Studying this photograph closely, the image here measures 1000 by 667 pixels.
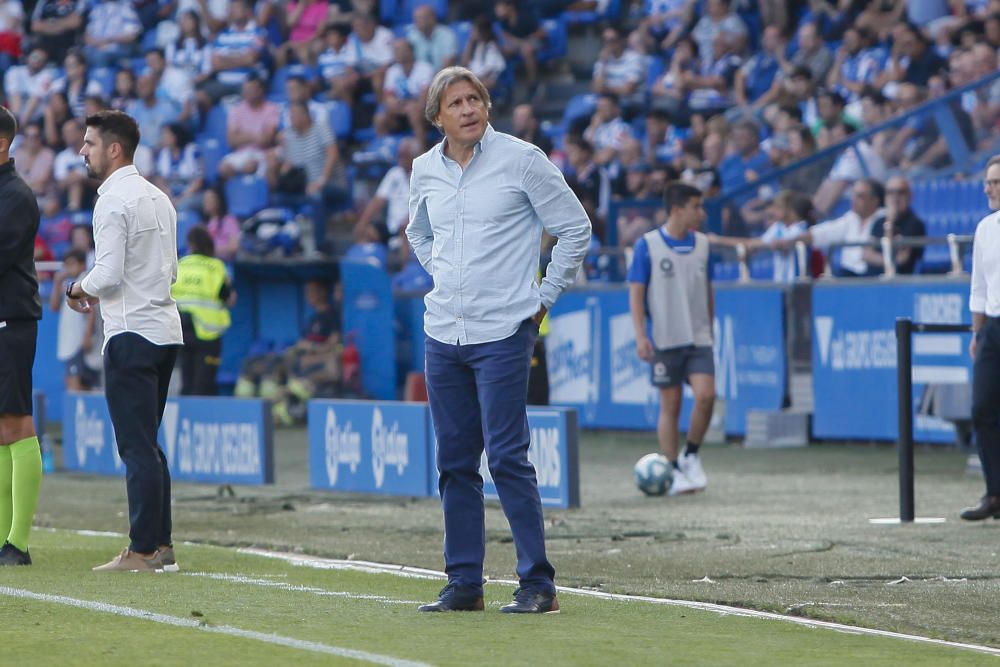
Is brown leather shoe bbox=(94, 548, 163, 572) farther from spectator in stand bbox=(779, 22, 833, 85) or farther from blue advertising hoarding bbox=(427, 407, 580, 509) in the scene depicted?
spectator in stand bbox=(779, 22, 833, 85)

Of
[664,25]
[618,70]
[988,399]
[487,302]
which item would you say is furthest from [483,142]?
[664,25]

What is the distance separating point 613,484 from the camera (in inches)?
554

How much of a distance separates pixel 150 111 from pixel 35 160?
2.06 m

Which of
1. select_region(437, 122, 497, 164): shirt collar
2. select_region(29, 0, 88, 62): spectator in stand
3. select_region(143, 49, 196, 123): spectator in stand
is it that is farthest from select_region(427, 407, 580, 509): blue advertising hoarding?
select_region(29, 0, 88, 62): spectator in stand

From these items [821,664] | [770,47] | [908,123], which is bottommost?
[821,664]

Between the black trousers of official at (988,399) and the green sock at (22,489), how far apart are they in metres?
5.38

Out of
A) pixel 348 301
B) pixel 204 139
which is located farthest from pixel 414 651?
pixel 204 139

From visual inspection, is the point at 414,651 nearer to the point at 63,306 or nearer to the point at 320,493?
the point at 320,493

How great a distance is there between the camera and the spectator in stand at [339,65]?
26.0 meters

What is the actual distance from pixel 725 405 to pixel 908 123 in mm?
3258

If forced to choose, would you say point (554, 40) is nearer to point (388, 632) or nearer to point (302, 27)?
point (302, 27)

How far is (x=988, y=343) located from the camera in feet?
35.0

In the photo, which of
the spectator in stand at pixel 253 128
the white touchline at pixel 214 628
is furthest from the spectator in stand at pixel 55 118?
the white touchline at pixel 214 628

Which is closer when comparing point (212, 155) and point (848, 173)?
point (848, 173)
